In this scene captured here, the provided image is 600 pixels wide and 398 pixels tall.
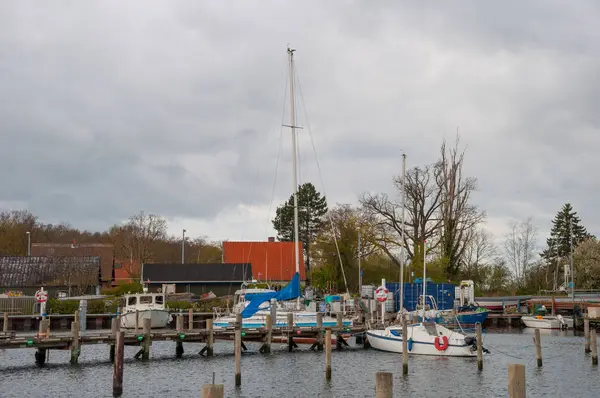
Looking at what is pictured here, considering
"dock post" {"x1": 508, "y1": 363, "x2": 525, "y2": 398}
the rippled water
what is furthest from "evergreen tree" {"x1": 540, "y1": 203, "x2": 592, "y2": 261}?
"dock post" {"x1": 508, "y1": 363, "x2": 525, "y2": 398}

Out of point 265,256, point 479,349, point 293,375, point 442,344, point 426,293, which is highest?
point 265,256

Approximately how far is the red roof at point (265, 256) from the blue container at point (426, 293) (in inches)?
820

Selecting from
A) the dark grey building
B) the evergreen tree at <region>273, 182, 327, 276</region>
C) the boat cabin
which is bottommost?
the boat cabin

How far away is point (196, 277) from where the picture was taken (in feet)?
244

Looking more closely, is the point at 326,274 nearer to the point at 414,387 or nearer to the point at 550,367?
the point at 550,367

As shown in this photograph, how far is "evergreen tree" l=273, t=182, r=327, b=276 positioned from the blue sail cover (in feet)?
197

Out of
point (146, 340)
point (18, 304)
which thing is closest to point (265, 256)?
point (18, 304)

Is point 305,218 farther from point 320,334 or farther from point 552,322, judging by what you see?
point 320,334

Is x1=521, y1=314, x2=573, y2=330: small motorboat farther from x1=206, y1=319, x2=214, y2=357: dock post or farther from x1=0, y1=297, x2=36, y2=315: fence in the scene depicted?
x1=0, y1=297, x2=36, y2=315: fence

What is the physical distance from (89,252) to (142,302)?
37.3 meters

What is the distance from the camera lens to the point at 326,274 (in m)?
79.1

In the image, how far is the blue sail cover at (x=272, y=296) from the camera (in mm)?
45406

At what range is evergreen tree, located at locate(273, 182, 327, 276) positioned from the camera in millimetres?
108688

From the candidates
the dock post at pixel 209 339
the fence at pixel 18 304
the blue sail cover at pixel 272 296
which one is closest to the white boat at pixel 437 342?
the blue sail cover at pixel 272 296
